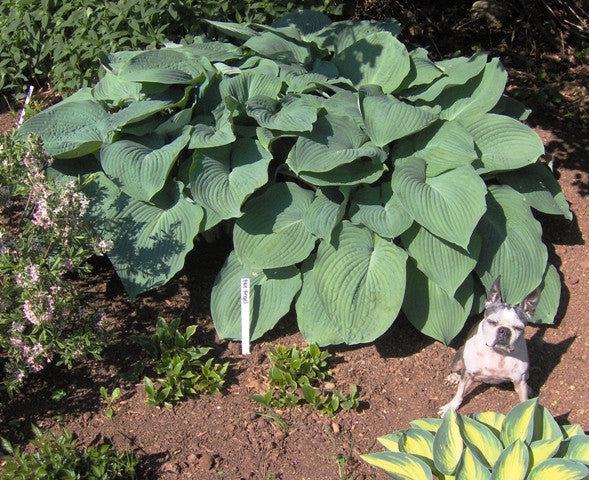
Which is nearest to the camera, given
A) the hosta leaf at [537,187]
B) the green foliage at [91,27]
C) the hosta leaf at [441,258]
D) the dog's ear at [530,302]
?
the dog's ear at [530,302]

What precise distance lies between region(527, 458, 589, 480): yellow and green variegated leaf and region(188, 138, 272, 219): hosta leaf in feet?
6.63

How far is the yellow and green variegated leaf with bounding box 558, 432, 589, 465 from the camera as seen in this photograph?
133 inches

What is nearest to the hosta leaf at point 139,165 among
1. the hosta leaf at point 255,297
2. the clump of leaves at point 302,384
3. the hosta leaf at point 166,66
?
the hosta leaf at point 166,66

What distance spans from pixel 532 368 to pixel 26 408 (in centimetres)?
277

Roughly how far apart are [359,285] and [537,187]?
148 centimetres

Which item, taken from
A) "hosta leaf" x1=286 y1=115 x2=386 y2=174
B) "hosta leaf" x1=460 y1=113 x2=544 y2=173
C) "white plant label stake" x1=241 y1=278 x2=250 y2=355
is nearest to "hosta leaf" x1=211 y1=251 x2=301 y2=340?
"white plant label stake" x1=241 y1=278 x2=250 y2=355

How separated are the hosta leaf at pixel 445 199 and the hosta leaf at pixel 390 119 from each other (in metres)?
0.20

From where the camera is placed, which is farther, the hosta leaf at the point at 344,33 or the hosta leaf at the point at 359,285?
the hosta leaf at the point at 344,33

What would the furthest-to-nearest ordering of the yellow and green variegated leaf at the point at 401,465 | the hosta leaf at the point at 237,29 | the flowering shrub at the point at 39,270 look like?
the hosta leaf at the point at 237,29
the flowering shrub at the point at 39,270
the yellow and green variegated leaf at the point at 401,465

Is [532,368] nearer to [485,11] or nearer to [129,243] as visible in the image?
[129,243]

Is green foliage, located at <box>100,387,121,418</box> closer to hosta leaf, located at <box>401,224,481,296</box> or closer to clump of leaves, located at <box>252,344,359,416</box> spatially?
clump of leaves, located at <box>252,344,359,416</box>

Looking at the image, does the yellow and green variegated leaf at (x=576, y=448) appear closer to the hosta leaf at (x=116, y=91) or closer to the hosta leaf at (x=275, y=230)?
the hosta leaf at (x=275, y=230)

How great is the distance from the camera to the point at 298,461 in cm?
387

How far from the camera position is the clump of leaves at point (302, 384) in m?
4.11
